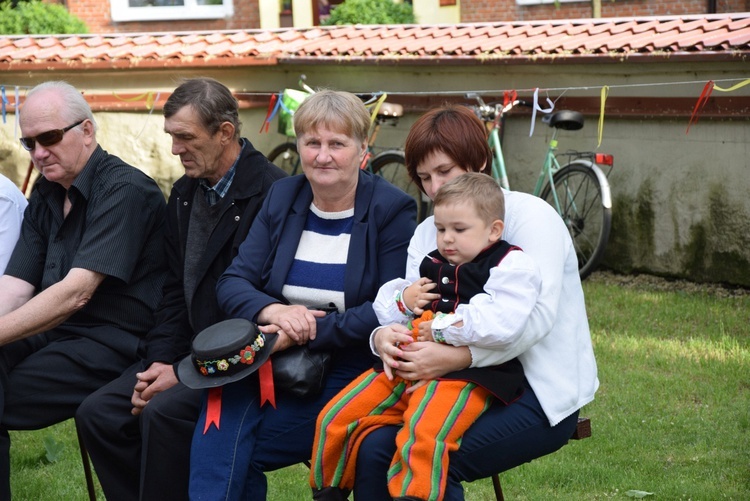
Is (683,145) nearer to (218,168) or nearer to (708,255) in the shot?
(708,255)

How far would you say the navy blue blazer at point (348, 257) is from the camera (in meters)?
3.30

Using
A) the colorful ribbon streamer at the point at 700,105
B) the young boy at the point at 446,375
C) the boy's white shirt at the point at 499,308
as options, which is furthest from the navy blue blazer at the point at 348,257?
the colorful ribbon streamer at the point at 700,105

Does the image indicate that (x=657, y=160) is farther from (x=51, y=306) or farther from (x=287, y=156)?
(x=51, y=306)

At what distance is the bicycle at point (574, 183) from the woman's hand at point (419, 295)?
16.6 feet

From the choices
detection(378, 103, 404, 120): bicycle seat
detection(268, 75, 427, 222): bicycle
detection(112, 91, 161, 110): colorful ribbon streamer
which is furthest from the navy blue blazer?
detection(112, 91, 161, 110): colorful ribbon streamer

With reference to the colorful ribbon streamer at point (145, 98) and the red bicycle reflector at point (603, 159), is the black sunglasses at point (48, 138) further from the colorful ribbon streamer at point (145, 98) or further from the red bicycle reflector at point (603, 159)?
the colorful ribbon streamer at point (145, 98)

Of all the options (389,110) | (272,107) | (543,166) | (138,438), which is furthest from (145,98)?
(138,438)

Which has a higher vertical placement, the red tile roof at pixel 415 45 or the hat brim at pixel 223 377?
the red tile roof at pixel 415 45

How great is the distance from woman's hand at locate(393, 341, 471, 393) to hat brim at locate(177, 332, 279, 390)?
0.53 m

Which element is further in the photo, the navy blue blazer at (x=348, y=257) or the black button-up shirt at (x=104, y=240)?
the black button-up shirt at (x=104, y=240)

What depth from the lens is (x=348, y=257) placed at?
3402 millimetres

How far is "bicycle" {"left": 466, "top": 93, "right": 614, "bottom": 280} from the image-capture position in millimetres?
8039

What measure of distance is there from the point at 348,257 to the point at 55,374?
1.23 meters

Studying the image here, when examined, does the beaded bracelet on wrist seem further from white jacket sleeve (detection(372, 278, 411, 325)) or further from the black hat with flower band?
the black hat with flower band
